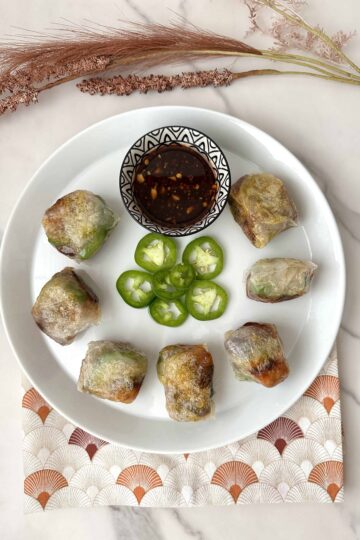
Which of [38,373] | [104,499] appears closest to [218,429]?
[104,499]

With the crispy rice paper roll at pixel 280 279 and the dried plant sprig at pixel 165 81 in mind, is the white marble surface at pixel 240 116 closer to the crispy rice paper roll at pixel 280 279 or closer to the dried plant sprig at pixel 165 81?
the dried plant sprig at pixel 165 81

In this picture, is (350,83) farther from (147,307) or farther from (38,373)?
(38,373)

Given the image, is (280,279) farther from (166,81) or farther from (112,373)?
(166,81)

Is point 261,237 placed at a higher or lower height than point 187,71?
lower

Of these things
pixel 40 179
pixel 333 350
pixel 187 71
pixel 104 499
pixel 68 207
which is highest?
pixel 187 71

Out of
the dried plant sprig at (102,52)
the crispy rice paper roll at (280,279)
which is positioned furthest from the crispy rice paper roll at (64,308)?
the dried plant sprig at (102,52)

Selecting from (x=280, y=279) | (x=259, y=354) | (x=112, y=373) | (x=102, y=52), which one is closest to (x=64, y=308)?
(x=112, y=373)
